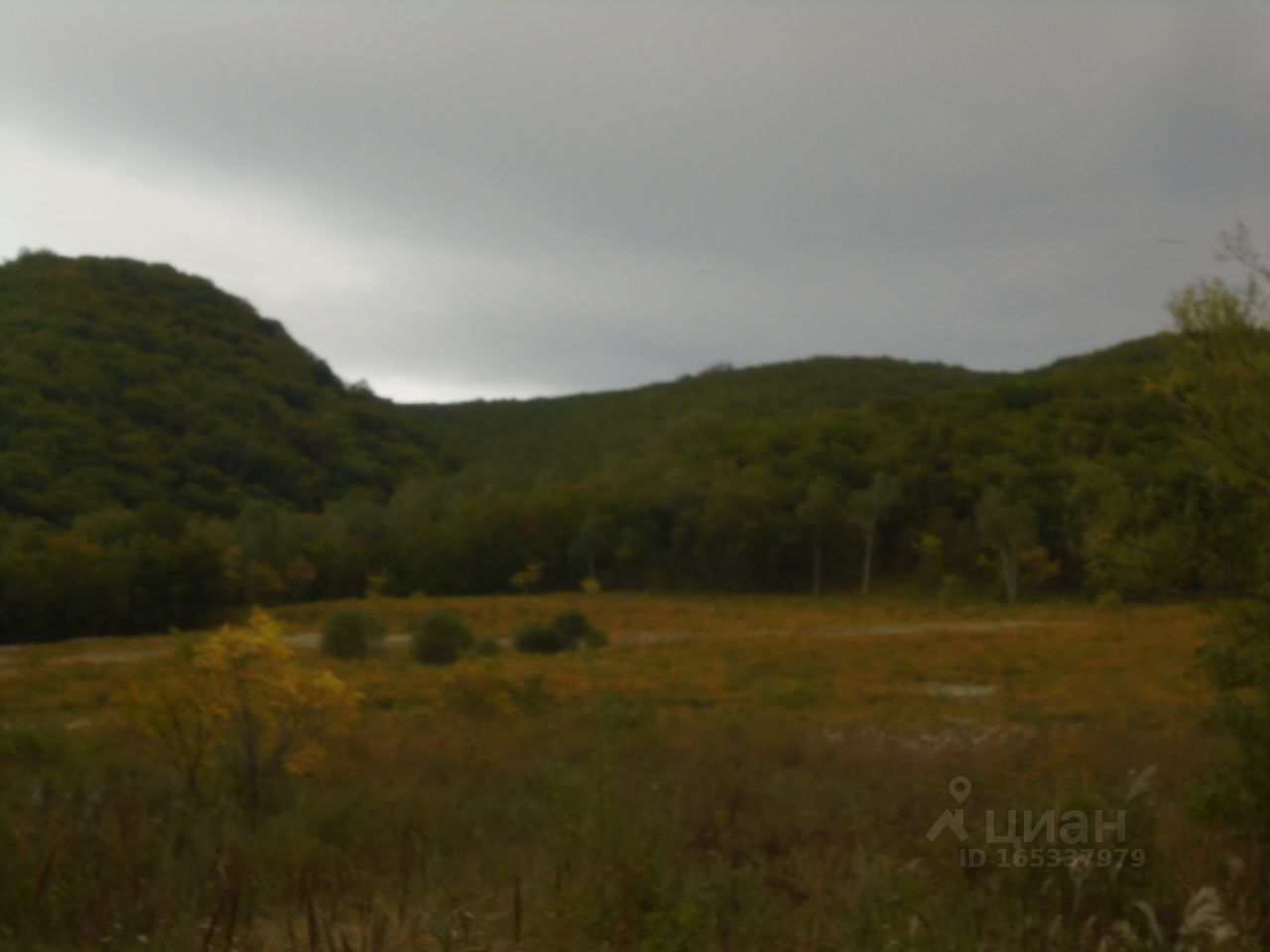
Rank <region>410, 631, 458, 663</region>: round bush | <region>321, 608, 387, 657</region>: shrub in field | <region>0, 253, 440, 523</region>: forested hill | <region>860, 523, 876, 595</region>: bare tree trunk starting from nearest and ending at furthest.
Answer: <region>321, 608, 387, 657</region>: shrub in field
<region>410, 631, 458, 663</region>: round bush
<region>0, 253, 440, 523</region>: forested hill
<region>860, 523, 876, 595</region>: bare tree trunk

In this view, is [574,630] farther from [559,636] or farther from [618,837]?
[618,837]

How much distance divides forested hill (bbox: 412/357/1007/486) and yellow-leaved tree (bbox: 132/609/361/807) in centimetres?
5504

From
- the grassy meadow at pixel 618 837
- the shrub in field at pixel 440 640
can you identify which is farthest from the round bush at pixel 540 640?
the grassy meadow at pixel 618 837

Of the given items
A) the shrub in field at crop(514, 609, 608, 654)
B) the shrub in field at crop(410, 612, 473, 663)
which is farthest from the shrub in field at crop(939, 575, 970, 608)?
the shrub in field at crop(410, 612, 473, 663)

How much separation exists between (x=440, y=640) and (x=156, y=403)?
13.6 metres

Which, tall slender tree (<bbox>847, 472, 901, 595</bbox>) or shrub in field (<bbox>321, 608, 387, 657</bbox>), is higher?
tall slender tree (<bbox>847, 472, 901, 595</bbox>)

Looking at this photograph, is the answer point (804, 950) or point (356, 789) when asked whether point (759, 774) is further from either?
point (804, 950)

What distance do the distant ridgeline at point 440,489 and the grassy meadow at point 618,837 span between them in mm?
2469

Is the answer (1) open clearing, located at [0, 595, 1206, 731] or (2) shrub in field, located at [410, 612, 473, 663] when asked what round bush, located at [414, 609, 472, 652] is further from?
(1) open clearing, located at [0, 595, 1206, 731]

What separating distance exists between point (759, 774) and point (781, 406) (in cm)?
8612

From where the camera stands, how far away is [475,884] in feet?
13.1

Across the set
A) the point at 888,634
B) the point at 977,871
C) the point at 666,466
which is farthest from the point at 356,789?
the point at 666,466

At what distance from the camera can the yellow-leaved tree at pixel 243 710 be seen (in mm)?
6347

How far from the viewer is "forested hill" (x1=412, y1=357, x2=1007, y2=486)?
2773 inches
